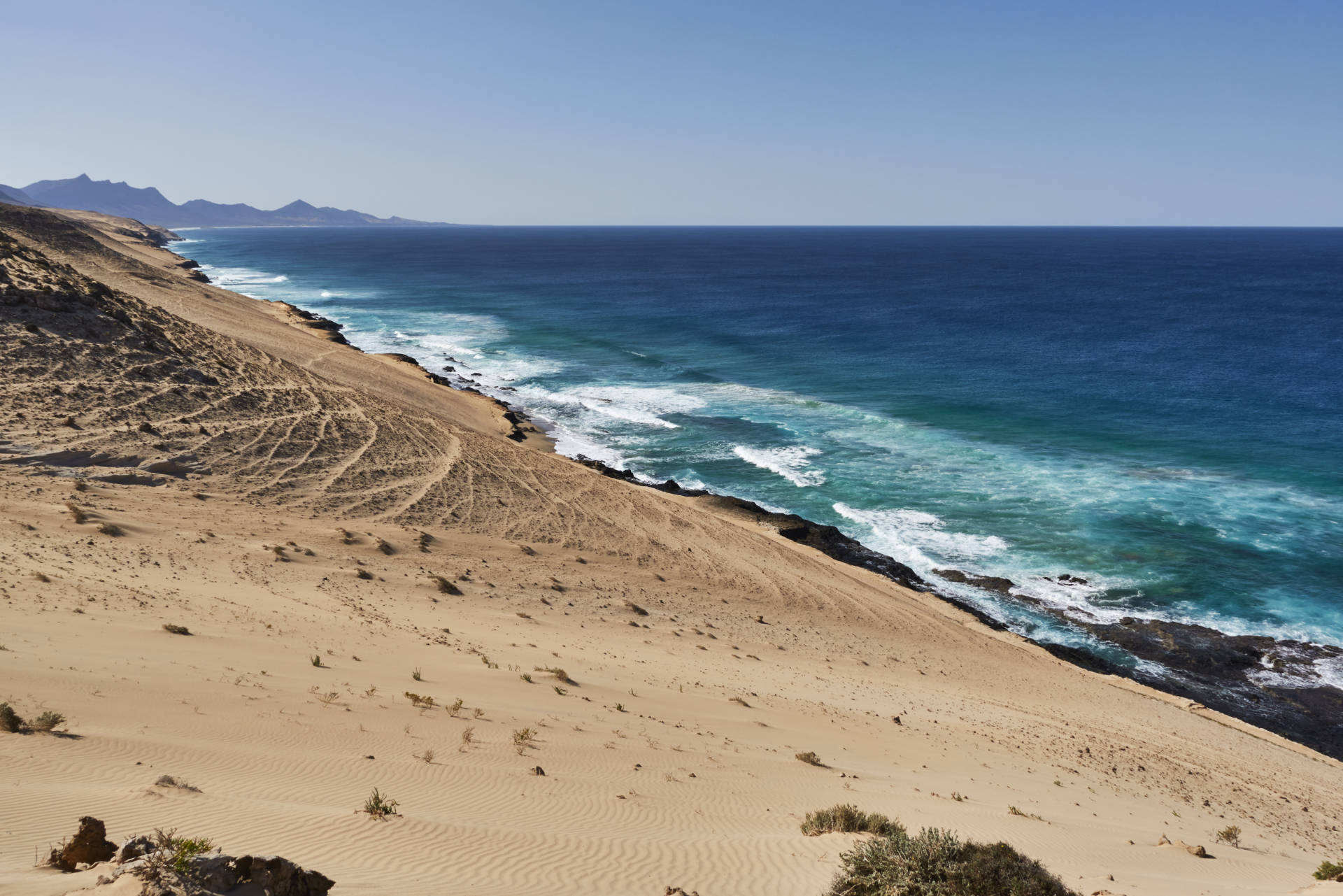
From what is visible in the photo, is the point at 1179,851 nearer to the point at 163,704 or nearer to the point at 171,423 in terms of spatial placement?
the point at 163,704

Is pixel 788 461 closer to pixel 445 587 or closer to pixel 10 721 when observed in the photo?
pixel 445 587

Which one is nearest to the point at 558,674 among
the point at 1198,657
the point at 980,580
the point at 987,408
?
the point at 980,580

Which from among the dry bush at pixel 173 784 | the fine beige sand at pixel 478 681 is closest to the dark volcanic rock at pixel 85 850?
the fine beige sand at pixel 478 681

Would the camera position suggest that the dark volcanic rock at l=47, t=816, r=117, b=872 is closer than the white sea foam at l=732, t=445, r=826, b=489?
Yes

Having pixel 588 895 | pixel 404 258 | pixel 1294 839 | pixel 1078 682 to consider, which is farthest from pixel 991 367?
pixel 404 258

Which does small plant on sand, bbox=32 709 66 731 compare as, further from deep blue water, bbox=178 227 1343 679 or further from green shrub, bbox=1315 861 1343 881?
deep blue water, bbox=178 227 1343 679

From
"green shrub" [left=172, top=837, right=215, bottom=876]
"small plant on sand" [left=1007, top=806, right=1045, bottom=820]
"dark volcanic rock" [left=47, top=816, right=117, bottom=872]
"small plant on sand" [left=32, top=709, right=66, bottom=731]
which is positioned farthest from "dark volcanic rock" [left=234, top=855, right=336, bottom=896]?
"small plant on sand" [left=1007, top=806, right=1045, bottom=820]
